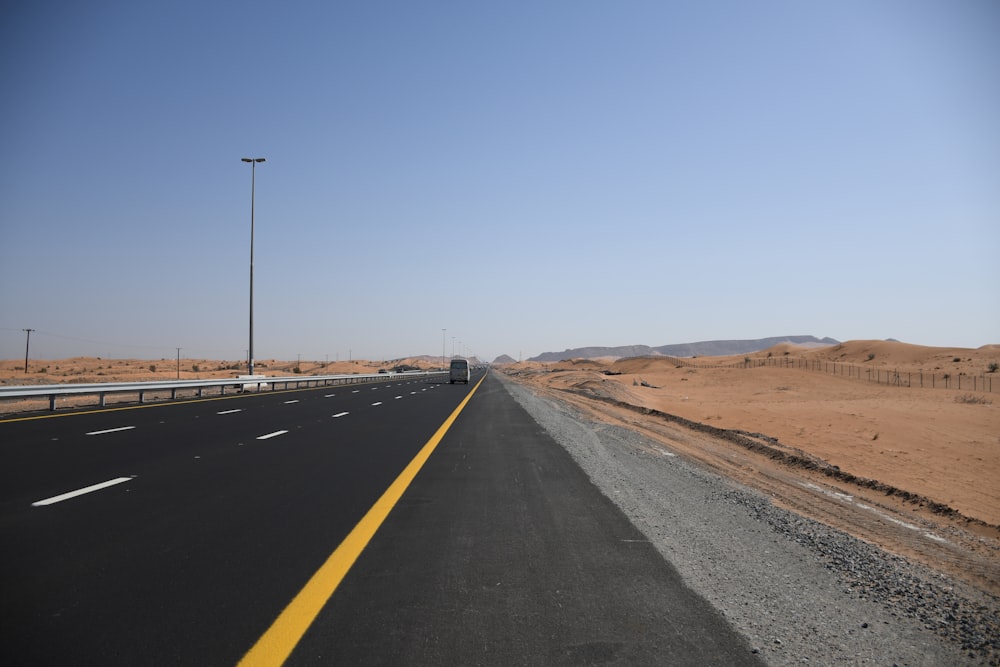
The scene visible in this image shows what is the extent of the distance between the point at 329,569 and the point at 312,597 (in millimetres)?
645

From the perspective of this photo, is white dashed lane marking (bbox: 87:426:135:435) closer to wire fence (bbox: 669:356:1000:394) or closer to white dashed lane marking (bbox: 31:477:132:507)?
white dashed lane marking (bbox: 31:477:132:507)

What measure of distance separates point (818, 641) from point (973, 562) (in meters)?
4.33

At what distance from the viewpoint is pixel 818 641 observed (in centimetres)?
375

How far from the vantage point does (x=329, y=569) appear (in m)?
4.93

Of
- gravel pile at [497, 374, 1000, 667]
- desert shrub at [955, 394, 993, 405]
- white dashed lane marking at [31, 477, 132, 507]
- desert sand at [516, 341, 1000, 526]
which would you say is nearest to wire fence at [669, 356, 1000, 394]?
desert sand at [516, 341, 1000, 526]

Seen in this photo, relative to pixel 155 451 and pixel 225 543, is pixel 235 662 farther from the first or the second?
pixel 155 451

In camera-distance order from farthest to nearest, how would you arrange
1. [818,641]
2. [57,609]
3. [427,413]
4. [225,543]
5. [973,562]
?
1. [427,413]
2. [973,562]
3. [225,543]
4. [57,609]
5. [818,641]

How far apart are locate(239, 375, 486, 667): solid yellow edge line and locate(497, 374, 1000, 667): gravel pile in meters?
2.69

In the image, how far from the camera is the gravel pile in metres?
3.70

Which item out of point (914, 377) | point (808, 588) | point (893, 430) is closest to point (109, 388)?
point (808, 588)

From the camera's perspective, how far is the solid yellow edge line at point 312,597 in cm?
343

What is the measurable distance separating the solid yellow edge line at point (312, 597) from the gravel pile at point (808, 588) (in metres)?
2.69

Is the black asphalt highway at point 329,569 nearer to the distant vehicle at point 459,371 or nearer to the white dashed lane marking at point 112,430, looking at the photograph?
the white dashed lane marking at point 112,430

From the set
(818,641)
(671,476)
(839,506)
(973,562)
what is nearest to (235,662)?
(818,641)
